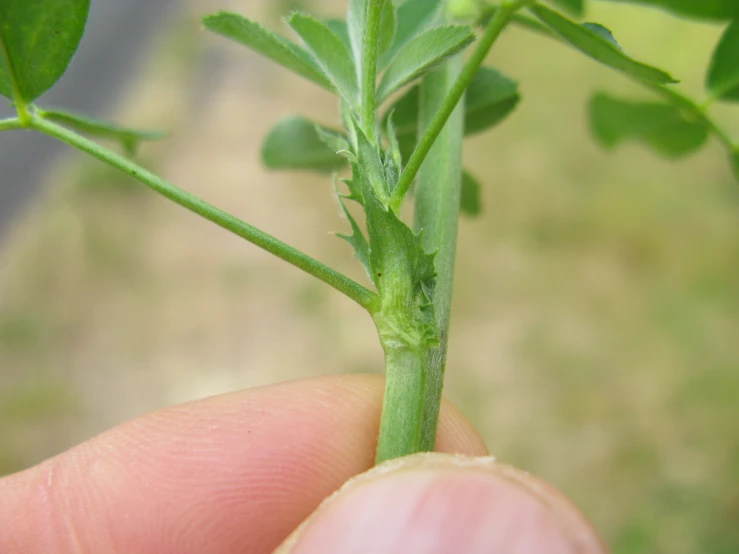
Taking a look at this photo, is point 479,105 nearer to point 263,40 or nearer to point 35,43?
point 263,40

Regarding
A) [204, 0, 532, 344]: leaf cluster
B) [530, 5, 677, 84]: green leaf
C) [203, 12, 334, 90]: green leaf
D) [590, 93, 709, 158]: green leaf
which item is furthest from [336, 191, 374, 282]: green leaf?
[590, 93, 709, 158]: green leaf

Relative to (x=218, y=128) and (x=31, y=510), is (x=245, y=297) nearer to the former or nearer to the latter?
(x=218, y=128)

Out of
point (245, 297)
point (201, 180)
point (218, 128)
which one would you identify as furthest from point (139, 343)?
point (218, 128)

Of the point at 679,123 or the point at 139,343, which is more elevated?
the point at 679,123

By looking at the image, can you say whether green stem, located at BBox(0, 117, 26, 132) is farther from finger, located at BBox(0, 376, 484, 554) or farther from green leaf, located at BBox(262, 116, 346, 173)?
finger, located at BBox(0, 376, 484, 554)

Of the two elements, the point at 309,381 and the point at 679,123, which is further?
the point at 309,381

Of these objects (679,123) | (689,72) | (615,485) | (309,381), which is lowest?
(615,485)

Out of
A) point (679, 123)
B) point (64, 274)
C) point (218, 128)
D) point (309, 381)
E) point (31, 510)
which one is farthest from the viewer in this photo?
point (218, 128)
